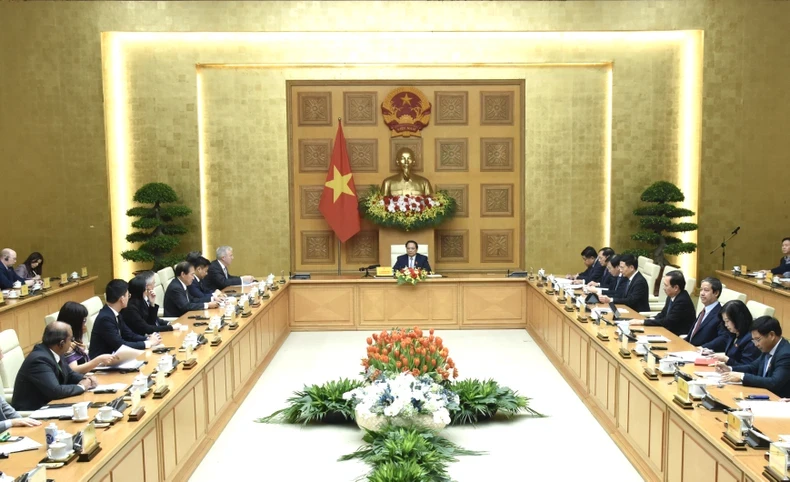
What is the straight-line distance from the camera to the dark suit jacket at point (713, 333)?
6025mm

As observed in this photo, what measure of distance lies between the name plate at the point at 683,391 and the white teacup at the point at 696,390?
0.13 ft

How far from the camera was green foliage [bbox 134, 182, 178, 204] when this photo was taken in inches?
448

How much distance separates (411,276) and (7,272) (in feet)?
16.5

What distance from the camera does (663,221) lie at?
11406 mm

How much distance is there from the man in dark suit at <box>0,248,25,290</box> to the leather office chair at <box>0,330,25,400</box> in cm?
432

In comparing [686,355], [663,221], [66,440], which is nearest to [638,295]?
[686,355]

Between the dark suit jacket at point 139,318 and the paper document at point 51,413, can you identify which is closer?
the paper document at point 51,413

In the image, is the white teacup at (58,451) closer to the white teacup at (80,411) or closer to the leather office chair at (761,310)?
the white teacup at (80,411)

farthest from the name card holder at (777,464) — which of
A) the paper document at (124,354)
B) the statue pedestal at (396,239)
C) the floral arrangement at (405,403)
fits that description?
the statue pedestal at (396,239)

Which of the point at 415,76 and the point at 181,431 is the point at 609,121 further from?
the point at 181,431

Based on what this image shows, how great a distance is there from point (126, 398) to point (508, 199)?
8.69 m

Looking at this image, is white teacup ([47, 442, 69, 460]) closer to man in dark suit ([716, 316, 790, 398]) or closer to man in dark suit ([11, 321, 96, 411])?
man in dark suit ([11, 321, 96, 411])

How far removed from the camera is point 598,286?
923cm

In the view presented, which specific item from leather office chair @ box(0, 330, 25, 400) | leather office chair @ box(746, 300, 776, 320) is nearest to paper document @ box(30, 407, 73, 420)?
leather office chair @ box(0, 330, 25, 400)
